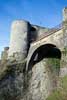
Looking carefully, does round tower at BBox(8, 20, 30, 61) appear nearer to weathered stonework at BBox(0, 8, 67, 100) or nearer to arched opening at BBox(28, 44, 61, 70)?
weathered stonework at BBox(0, 8, 67, 100)

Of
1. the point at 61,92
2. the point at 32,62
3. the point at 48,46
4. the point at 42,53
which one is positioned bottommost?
the point at 61,92

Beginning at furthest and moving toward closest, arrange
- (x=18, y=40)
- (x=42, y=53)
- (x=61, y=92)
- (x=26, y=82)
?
(x=18, y=40) < (x=42, y=53) < (x=26, y=82) < (x=61, y=92)

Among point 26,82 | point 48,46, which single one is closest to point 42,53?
point 48,46

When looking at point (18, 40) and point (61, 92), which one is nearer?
point (61, 92)

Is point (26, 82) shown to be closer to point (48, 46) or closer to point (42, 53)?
point (42, 53)

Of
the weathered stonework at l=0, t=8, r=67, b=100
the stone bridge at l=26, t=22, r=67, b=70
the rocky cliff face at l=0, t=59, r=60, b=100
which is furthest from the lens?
the rocky cliff face at l=0, t=59, r=60, b=100

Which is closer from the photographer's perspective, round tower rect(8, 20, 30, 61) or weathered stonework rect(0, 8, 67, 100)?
weathered stonework rect(0, 8, 67, 100)

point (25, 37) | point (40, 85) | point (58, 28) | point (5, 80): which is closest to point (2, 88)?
point (5, 80)

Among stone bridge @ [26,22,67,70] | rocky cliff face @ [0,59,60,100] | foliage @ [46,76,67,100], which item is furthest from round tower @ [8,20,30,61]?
foliage @ [46,76,67,100]

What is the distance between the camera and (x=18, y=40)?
31875 mm

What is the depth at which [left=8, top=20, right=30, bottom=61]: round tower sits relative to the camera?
31.5m

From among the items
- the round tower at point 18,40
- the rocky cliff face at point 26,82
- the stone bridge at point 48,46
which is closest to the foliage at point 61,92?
the stone bridge at point 48,46

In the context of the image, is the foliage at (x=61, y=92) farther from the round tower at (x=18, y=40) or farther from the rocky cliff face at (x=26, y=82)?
the round tower at (x=18, y=40)

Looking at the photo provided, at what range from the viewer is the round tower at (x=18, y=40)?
1241 inches
